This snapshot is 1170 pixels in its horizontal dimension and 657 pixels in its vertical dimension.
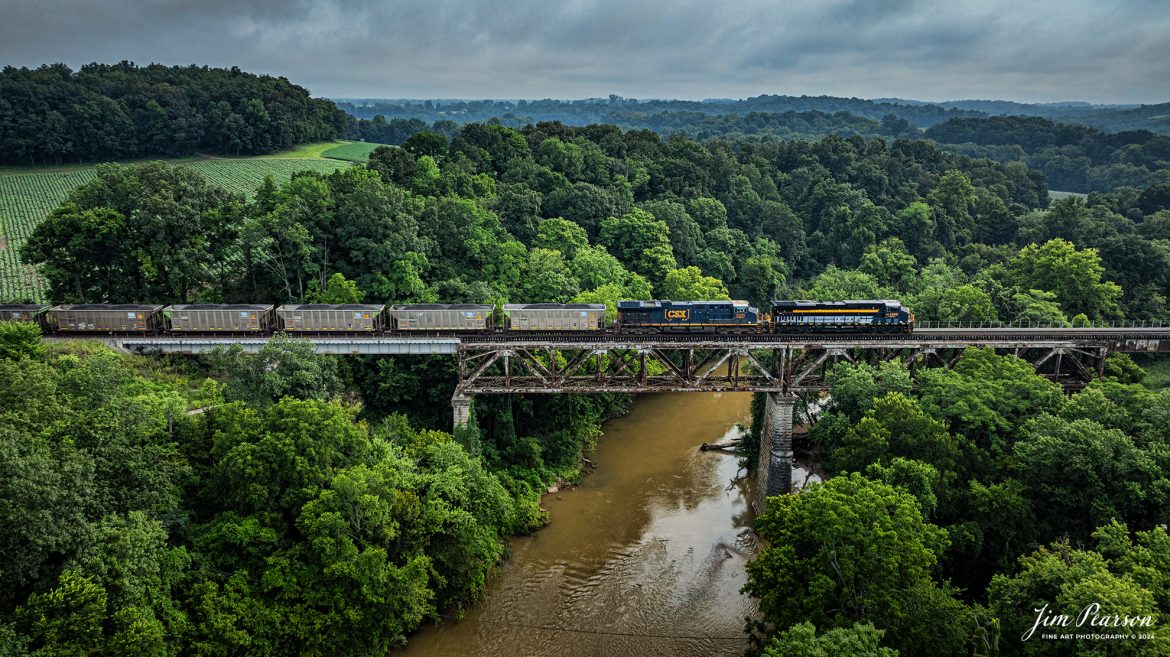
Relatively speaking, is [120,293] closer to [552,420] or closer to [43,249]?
[43,249]

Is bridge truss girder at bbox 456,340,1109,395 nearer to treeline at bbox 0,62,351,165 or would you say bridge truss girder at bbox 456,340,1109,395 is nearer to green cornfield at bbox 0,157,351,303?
green cornfield at bbox 0,157,351,303

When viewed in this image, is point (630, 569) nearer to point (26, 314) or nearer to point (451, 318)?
point (451, 318)

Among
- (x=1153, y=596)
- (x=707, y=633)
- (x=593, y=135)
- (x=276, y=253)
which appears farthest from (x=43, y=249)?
(x=593, y=135)

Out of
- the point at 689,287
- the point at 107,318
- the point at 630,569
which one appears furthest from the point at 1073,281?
the point at 107,318

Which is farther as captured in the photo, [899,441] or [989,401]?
[989,401]

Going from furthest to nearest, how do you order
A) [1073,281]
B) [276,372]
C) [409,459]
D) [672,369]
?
1. [1073,281]
2. [672,369]
3. [276,372]
4. [409,459]

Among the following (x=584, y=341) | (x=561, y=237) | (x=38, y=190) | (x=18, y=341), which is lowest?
(x=584, y=341)

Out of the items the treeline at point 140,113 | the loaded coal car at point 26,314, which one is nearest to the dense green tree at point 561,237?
the loaded coal car at point 26,314
